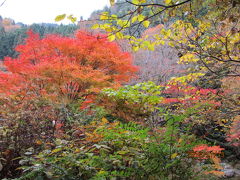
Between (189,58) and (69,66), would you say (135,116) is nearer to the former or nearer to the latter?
(189,58)

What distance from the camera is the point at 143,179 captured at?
1787 millimetres

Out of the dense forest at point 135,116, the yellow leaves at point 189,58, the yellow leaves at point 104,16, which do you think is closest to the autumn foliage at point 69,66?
the dense forest at point 135,116

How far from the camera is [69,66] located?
750 centimetres

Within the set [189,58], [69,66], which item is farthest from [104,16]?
[69,66]

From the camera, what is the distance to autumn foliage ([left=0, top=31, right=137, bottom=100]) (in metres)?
7.41

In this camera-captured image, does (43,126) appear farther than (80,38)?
No

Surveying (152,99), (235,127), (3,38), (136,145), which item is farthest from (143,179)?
(3,38)

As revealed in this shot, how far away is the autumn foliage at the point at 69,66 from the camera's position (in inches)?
292

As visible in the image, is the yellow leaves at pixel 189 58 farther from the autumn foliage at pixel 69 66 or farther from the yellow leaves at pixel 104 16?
the autumn foliage at pixel 69 66

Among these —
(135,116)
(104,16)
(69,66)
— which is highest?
(104,16)

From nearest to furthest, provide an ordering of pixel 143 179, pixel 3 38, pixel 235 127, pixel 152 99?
pixel 143 179, pixel 152 99, pixel 235 127, pixel 3 38

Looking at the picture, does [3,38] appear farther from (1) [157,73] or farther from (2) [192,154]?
(2) [192,154]

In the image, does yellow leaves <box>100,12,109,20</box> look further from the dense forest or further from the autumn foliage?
the autumn foliage

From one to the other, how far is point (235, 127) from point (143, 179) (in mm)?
4811
